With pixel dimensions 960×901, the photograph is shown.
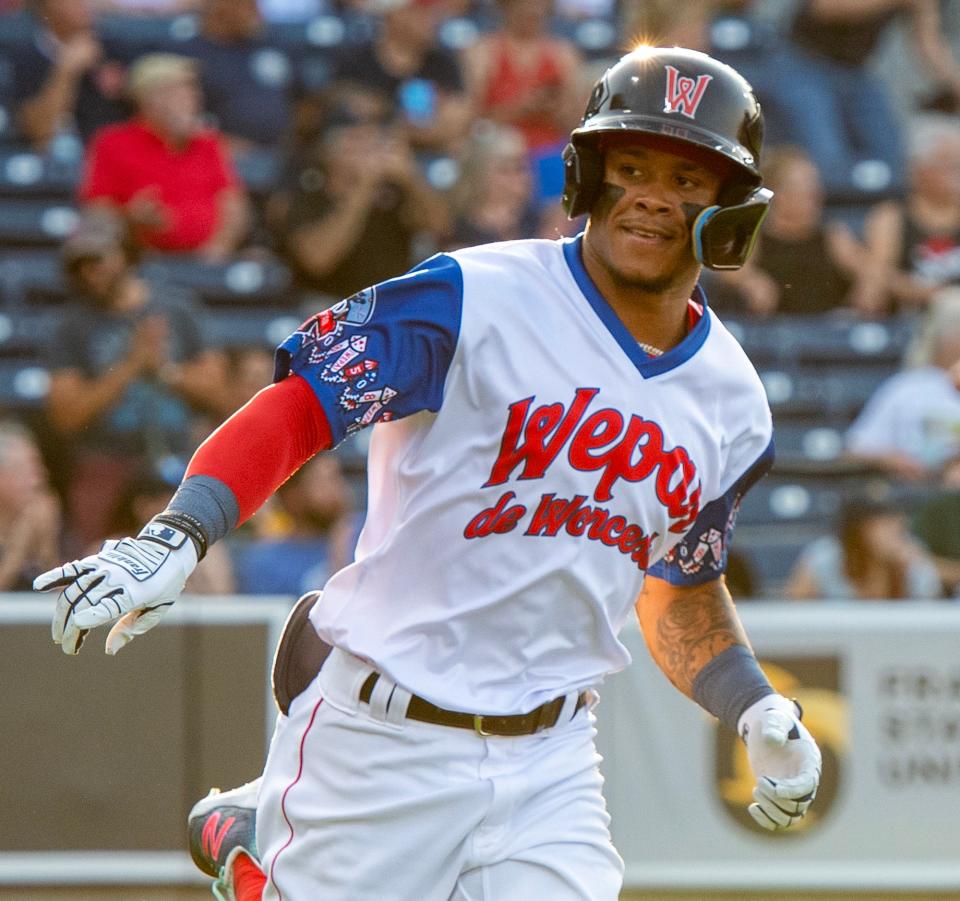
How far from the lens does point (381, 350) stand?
109 inches

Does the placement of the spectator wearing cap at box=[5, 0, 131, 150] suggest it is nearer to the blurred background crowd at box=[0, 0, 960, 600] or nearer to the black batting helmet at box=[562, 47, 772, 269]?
the blurred background crowd at box=[0, 0, 960, 600]

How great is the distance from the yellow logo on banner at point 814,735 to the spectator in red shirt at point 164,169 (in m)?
3.28

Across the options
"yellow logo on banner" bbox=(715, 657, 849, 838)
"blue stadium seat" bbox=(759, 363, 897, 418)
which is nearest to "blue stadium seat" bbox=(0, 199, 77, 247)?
"blue stadium seat" bbox=(759, 363, 897, 418)

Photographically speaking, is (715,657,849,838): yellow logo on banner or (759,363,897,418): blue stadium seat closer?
(715,657,849,838): yellow logo on banner

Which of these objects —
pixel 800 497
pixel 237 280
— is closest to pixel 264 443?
pixel 800 497

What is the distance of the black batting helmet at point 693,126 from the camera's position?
2.97m

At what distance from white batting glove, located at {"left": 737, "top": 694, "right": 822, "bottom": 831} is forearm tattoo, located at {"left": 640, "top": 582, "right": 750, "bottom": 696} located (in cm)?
19

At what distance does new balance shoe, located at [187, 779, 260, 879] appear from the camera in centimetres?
326

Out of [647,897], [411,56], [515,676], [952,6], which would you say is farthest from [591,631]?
[952,6]

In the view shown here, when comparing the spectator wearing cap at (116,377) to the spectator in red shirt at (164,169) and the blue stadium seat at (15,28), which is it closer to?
the spectator in red shirt at (164,169)

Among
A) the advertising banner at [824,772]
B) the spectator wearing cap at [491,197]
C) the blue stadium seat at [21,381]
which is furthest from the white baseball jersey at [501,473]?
the blue stadium seat at [21,381]

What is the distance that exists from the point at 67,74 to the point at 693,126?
5652mm

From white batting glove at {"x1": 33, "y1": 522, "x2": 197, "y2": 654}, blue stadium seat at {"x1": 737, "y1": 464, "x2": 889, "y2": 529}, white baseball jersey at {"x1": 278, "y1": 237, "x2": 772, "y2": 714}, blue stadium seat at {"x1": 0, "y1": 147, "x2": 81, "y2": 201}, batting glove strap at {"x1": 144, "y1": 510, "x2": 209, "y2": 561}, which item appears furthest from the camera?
blue stadium seat at {"x1": 0, "y1": 147, "x2": 81, "y2": 201}

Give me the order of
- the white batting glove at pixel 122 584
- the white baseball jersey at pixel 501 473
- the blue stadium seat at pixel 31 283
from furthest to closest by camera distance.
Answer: the blue stadium seat at pixel 31 283 → the white baseball jersey at pixel 501 473 → the white batting glove at pixel 122 584
